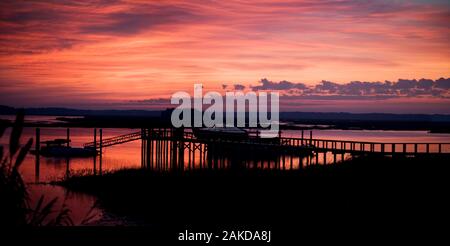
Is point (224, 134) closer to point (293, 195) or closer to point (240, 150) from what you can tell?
point (240, 150)

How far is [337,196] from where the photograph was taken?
2214 centimetres

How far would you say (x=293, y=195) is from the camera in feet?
76.7

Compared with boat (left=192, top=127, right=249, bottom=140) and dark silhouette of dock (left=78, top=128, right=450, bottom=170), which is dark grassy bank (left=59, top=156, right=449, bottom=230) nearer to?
dark silhouette of dock (left=78, top=128, right=450, bottom=170)

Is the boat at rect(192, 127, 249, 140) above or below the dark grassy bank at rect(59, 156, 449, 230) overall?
above

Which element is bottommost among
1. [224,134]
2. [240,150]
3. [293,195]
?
[293,195]

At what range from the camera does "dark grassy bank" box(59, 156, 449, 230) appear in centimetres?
1861

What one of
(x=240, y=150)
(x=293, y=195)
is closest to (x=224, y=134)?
(x=240, y=150)

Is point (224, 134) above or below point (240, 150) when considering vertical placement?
above

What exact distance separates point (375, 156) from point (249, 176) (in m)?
7.17

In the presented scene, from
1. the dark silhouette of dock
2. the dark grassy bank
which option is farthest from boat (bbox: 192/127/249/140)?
the dark grassy bank

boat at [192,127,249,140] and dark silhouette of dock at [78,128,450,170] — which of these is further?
boat at [192,127,249,140]

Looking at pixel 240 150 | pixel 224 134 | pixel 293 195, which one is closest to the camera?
pixel 293 195

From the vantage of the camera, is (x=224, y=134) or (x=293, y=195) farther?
(x=224, y=134)
